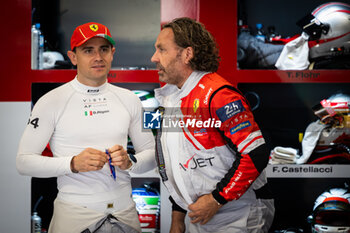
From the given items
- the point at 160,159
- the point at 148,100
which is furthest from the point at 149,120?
the point at 148,100

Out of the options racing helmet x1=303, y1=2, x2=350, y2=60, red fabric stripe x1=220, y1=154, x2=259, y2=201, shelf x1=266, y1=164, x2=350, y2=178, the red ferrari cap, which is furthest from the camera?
racing helmet x1=303, y1=2, x2=350, y2=60

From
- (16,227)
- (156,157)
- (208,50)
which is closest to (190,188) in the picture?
(156,157)

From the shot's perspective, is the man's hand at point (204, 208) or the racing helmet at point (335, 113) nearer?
the man's hand at point (204, 208)

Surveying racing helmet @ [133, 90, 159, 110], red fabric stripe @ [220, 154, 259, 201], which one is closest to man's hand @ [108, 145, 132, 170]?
red fabric stripe @ [220, 154, 259, 201]

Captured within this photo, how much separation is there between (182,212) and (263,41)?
4.79ft

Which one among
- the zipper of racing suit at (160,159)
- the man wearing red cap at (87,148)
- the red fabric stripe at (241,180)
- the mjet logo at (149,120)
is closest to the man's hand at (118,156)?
the man wearing red cap at (87,148)

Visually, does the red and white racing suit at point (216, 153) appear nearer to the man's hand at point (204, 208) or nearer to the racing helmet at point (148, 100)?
the man's hand at point (204, 208)

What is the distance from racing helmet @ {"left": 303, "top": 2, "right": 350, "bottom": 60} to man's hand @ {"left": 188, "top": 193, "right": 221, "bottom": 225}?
1521mm

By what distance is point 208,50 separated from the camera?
1.57 m

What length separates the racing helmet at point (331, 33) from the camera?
7.97 ft

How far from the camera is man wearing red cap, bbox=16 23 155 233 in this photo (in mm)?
1416

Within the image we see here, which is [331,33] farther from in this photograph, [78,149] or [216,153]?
[78,149]

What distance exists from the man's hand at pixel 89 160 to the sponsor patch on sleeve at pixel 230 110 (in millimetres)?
→ 485

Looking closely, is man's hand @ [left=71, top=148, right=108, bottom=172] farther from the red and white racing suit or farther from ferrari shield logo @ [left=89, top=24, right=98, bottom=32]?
ferrari shield logo @ [left=89, top=24, right=98, bottom=32]
